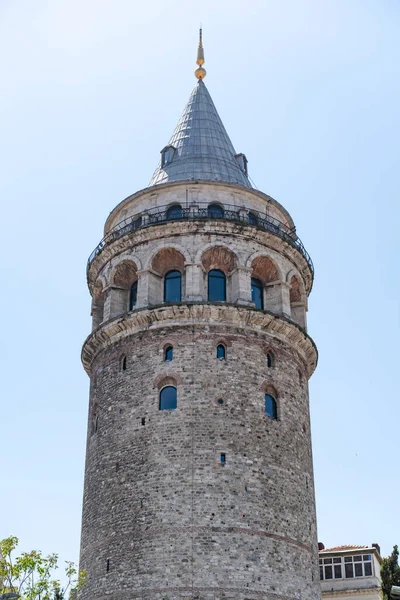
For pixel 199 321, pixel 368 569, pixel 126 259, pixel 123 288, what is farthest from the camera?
pixel 368 569

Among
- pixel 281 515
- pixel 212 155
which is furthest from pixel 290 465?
pixel 212 155

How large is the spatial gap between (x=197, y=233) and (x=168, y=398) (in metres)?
6.65

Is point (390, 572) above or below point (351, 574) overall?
below

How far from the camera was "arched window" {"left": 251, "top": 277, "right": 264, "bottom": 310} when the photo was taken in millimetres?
34656

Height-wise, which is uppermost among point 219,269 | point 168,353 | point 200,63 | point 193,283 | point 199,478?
point 200,63

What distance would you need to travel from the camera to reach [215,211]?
116ft

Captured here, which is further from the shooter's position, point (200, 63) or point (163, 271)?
point (200, 63)

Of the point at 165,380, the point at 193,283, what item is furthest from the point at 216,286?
the point at 165,380

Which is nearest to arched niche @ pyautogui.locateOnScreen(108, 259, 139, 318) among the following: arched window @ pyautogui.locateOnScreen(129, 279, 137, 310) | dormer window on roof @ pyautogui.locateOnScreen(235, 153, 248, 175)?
arched window @ pyautogui.locateOnScreen(129, 279, 137, 310)

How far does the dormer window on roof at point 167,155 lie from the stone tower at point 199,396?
0.09m

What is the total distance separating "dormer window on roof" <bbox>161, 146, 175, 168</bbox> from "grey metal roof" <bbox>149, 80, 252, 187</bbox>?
148 mm

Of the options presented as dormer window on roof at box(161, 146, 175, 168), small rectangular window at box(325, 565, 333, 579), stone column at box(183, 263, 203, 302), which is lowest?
small rectangular window at box(325, 565, 333, 579)

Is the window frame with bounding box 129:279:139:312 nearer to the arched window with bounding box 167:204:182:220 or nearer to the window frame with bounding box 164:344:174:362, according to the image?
the arched window with bounding box 167:204:182:220

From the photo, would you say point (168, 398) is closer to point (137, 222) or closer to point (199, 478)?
point (199, 478)
